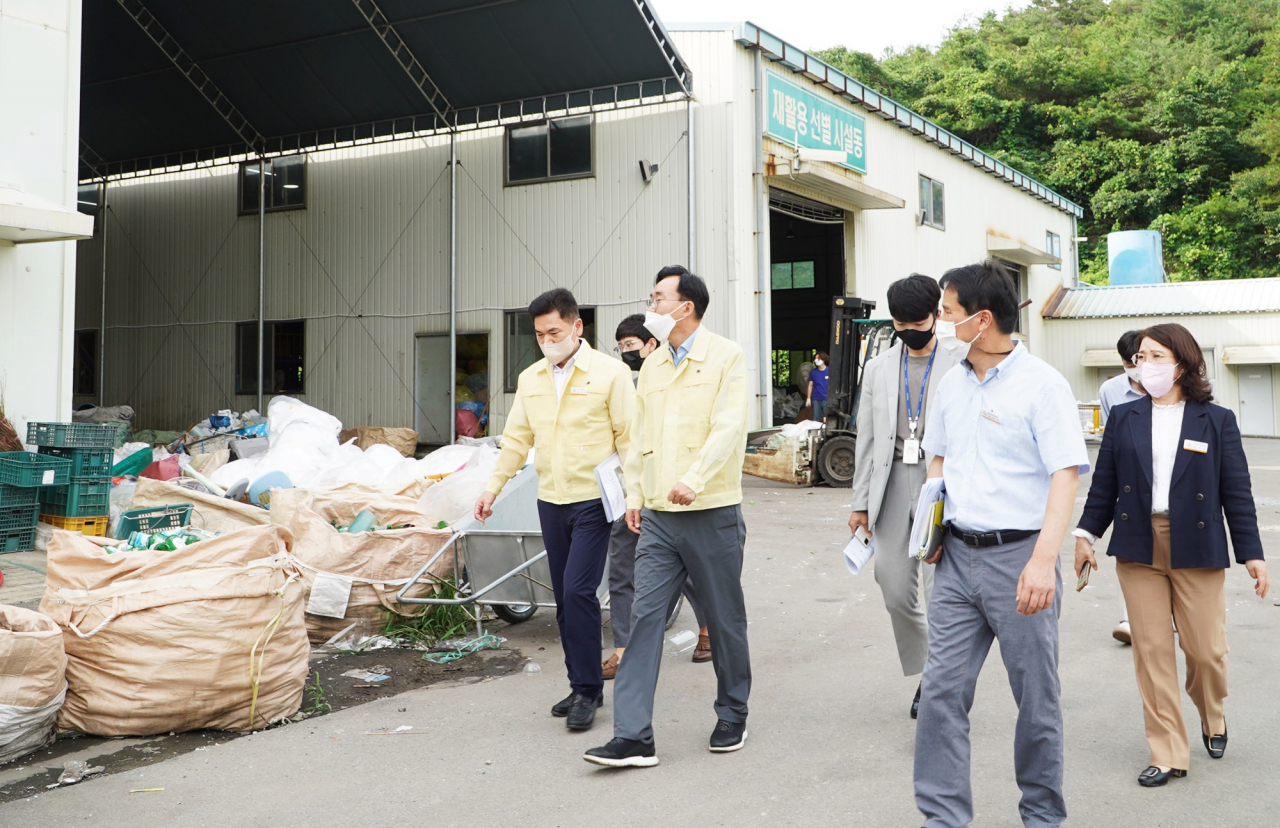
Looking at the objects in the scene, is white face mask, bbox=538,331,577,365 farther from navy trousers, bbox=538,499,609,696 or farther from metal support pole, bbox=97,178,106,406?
metal support pole, bbox=97,178,106,406

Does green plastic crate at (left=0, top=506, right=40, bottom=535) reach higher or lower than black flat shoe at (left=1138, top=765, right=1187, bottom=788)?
higher

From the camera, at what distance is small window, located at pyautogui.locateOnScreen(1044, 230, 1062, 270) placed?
32375 millimetres

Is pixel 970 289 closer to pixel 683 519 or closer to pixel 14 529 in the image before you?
pixel 683 519

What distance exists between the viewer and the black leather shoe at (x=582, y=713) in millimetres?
Result: 4559

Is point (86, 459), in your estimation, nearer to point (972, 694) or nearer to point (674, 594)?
point (674, 594)

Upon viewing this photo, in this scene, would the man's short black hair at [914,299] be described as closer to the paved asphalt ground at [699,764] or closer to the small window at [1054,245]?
the paved asphalt ground at [699,764]

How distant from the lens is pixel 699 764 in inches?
162

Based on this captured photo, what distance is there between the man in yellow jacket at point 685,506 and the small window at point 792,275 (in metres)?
27.5

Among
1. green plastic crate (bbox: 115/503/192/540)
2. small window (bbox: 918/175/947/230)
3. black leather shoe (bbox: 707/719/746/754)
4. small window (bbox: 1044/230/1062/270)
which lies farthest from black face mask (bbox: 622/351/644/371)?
small window (bbox: 1044/230/1062/270)

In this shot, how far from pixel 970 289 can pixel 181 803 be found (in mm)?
3229

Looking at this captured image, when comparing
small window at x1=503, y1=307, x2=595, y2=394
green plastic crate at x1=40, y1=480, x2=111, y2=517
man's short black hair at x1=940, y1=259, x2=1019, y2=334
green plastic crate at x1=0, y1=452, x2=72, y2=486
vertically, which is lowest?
green plastic crate at x1=40, y1=480, x2=111, y2=517

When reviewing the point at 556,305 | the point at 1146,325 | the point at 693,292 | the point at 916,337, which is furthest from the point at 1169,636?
the point at 1146,325

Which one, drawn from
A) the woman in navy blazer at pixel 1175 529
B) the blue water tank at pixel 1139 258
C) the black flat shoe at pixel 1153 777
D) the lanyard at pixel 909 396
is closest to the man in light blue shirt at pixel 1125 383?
the lanyard at pixel 909 396

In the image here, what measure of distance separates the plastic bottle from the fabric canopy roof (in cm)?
1162
